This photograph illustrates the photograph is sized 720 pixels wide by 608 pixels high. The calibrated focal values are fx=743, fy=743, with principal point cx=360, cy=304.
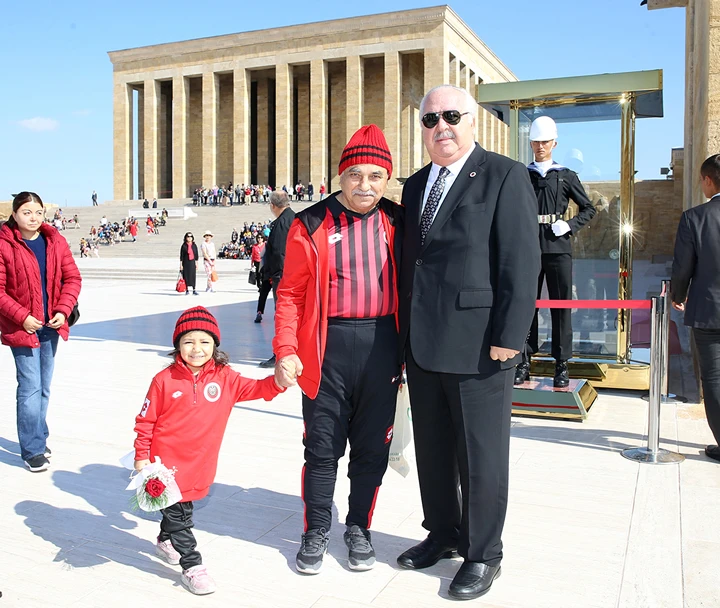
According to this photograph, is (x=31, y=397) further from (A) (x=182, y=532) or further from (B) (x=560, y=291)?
(B) (x=560, y=291)

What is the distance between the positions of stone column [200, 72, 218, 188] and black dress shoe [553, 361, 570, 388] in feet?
165

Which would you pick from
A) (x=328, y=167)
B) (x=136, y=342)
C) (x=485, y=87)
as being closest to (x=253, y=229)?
(x=328, y=167)

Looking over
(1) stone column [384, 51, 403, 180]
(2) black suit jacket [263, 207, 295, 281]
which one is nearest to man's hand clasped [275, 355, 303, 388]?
(2) black suit jacket [263, 207, 295, 281]

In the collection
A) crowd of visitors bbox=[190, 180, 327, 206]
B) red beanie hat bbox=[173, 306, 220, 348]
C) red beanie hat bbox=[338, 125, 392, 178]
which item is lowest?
red beanie hat bbox=[173, 306, 220, 348]

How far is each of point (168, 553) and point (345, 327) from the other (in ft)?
4.23

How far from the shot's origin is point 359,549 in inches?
131

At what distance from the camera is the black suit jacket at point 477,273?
297 cm

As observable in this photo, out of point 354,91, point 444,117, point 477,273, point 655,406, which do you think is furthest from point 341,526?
point 354,91

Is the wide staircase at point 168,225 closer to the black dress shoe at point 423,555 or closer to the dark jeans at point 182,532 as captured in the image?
the dark jeans at point 182,532

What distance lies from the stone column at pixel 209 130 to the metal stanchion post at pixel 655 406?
169 ft

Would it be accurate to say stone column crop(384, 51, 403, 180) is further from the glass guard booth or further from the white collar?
the white collar

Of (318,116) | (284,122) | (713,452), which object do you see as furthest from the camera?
(284,122)

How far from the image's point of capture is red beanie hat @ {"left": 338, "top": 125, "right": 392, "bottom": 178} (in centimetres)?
321

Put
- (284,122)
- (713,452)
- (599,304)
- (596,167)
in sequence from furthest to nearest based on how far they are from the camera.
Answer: (284,122), (596,167), (599,304), (713,452)
